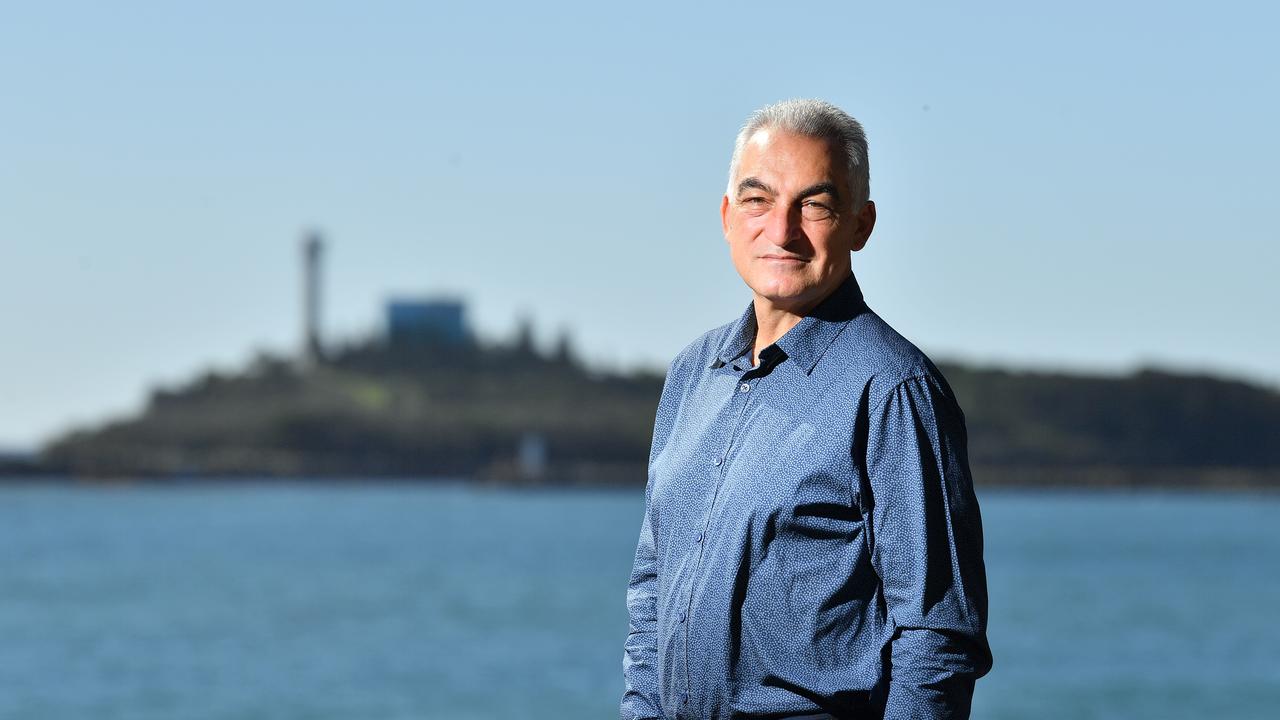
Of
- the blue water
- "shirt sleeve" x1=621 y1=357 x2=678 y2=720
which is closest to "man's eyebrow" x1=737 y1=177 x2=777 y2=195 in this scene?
"shirt sleeve" x1=621 y1=357 x2=678 y2=720

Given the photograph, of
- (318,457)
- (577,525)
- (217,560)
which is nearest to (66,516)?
(318,457)

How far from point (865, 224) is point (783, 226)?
0.35 ft

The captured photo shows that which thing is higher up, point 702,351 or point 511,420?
point 702,351

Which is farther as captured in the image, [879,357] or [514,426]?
[514,426]

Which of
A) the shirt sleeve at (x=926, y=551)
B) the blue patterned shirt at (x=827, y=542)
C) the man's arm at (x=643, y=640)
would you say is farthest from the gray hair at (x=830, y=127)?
the man's arm at (x=643, y=640)

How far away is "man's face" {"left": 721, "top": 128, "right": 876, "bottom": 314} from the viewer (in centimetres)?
196

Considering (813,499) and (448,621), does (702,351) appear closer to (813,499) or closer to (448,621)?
(813,499)

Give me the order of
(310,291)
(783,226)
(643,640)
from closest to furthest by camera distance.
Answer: (783,226) < (643,640) < (310,291)

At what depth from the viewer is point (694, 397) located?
2.12 meters

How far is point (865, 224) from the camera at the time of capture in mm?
1999

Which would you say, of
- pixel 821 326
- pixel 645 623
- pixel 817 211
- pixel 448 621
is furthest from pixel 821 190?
pixel 448 621

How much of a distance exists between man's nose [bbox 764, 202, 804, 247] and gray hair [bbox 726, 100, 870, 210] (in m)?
0.07

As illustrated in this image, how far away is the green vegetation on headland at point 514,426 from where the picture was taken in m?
112

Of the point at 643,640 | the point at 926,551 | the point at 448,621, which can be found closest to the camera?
the point at 926,551
